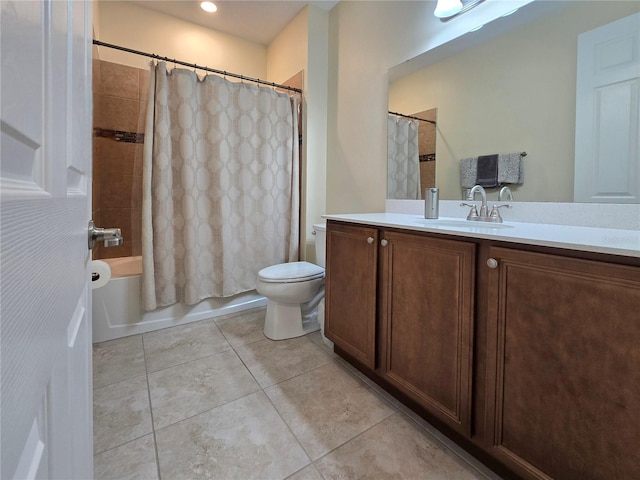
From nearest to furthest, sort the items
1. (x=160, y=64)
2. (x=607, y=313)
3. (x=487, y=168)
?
(x=607, y=313), (x=487, y=168), (x=160, y=64)

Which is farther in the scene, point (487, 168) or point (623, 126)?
point (487, 168)

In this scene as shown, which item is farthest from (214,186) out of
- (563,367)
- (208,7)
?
(563,367)

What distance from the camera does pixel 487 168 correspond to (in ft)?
5.00

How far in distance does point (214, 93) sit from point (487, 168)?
192 cm

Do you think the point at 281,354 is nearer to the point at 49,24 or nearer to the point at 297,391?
the point at 297,391

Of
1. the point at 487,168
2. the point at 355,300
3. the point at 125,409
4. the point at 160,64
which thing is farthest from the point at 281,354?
the point at 160,64

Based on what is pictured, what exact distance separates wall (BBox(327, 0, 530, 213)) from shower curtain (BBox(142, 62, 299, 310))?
0.38 meters

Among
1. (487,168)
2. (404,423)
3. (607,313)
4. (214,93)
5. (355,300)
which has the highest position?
(214,93)

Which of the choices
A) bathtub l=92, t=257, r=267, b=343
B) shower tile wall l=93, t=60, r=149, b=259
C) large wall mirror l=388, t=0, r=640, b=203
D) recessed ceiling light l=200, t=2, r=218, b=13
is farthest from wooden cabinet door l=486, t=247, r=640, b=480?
recessed ceiling light l=200, t=2, r=218, b=13

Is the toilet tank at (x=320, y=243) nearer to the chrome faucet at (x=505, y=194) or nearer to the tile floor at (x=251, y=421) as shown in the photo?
the tile floor at (x=251, y=421)

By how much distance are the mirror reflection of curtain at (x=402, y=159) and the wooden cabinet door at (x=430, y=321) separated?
718 mm

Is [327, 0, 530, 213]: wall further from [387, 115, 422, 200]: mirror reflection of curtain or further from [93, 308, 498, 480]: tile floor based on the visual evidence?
[93, 308, 498, 480]: tile floor

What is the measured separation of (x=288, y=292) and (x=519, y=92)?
1632 mm

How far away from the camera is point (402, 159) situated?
6.56 feet
